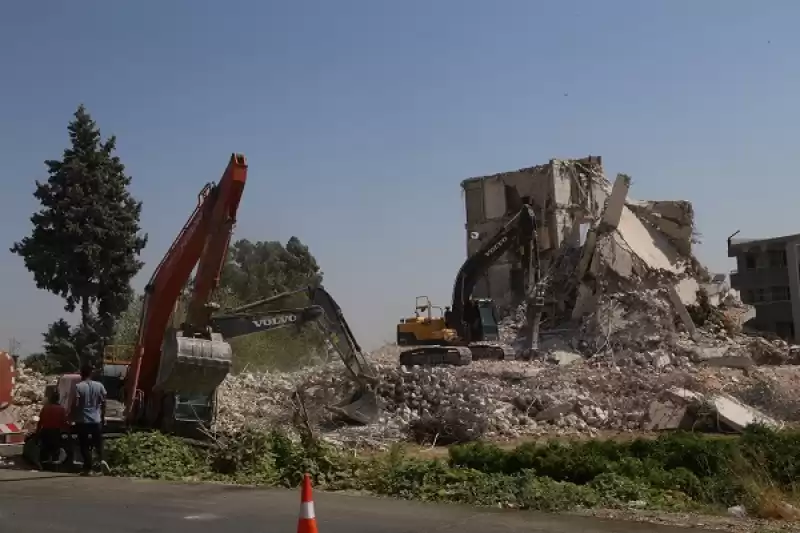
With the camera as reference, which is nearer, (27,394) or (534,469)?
(534,469)

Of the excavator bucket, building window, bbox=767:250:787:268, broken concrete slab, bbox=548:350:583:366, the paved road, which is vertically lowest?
the paved road

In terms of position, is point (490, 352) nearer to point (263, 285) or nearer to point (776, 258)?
point (776, 258)

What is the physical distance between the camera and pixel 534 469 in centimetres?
1282

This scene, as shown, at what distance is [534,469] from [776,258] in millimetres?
39216

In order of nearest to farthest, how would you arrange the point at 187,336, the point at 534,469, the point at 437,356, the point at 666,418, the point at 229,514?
the point at 229,514
the point at 534,469
the point at 187,336
the point at 666,418
the point at 437,356

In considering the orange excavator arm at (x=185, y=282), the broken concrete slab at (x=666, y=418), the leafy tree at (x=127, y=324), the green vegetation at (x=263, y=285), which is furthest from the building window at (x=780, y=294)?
the orange excavator arm at (x=185, y=282)

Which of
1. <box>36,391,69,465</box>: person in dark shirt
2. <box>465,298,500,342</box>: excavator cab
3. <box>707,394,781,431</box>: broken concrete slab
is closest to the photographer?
<box>36,391,69,465</box>: person in dark shirt

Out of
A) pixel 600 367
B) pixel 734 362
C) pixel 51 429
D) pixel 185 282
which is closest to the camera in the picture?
pixel 51 429

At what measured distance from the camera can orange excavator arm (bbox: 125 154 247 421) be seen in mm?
16516

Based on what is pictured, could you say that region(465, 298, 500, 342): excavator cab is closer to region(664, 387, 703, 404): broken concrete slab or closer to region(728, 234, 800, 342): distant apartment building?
region(664, 387, 703, 404): broken concrete slab

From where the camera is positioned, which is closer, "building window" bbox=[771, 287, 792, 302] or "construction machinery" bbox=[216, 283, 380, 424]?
"construction machinery" bbox=[216, 283, 380, 424]

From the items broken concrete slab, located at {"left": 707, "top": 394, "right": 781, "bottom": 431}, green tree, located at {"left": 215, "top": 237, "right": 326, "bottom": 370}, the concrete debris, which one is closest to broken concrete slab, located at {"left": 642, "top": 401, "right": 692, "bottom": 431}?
broken concrete slab, located at {"left": 707, "top": 394, "right": 781, "bottom": 431}

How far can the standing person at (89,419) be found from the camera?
13953 mm

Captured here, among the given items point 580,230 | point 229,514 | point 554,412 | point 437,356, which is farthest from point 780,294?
point 229,514
